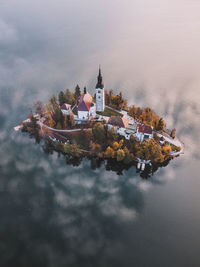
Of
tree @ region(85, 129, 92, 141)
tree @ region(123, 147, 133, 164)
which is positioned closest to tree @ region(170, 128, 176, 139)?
tree @ region(123, 147, 133, 164)

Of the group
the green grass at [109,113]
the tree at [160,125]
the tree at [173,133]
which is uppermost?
the green grass at [109,113]

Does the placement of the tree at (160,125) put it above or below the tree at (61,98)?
below

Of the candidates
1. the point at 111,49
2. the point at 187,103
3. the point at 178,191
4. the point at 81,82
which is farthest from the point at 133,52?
the point at 178,191

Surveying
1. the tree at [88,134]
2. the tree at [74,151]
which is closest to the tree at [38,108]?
the tree at [88,134]

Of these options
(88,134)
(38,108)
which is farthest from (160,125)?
(38,108)

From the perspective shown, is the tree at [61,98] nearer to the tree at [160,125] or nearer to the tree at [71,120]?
the tree at [71,120]

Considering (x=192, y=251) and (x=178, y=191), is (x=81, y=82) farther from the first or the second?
(x=192, y=251)

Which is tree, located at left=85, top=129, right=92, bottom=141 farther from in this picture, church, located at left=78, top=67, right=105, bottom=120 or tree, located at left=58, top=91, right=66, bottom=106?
tree, located at left=58, top=91, right=66, bottom=106

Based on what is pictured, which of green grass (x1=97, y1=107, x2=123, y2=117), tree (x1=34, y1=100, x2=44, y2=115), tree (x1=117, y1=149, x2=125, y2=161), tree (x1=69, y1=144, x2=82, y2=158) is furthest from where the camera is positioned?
tree (x1=34, y1=100, x2=44, y2=115)
